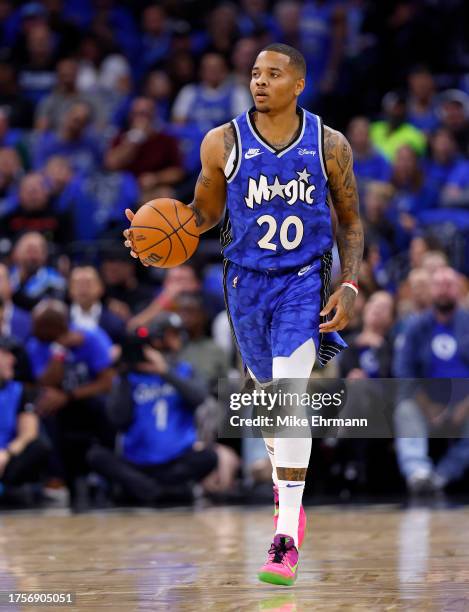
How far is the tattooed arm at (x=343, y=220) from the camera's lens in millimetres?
5641

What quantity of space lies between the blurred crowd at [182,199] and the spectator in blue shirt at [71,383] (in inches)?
0.7

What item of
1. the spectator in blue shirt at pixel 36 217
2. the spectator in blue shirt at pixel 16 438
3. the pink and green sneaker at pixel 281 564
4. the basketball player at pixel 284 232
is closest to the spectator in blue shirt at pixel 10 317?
the spectator in blue shirt at pixel 16 438

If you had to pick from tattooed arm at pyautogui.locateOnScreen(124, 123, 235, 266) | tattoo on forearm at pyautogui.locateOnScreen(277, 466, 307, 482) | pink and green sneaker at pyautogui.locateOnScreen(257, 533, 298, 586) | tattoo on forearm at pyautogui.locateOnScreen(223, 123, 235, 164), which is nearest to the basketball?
tattooed arm at pyautogui.locateOnScreen(124, 123, 235, 266)

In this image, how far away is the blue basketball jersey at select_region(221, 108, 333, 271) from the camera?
5.67 m

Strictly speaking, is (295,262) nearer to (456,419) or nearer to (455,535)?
(455,535)

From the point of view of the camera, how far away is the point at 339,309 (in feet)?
18.4

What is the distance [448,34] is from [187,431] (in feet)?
24.2

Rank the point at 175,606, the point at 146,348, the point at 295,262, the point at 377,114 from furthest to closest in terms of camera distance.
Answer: the point at 377,114
the point at 146,348
the point at 295,262
the point at 175,606

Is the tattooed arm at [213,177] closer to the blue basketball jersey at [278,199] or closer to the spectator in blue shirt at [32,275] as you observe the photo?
the blue basketball jersey at [278,199]

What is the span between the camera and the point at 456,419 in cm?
983

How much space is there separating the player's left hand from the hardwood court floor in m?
1.10

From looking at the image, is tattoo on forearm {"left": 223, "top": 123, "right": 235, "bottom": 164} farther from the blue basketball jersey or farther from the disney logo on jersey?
the disney logo on jersey

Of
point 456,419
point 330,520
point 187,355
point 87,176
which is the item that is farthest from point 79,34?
point 330,520

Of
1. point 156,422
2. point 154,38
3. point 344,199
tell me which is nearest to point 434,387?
point 156,422
